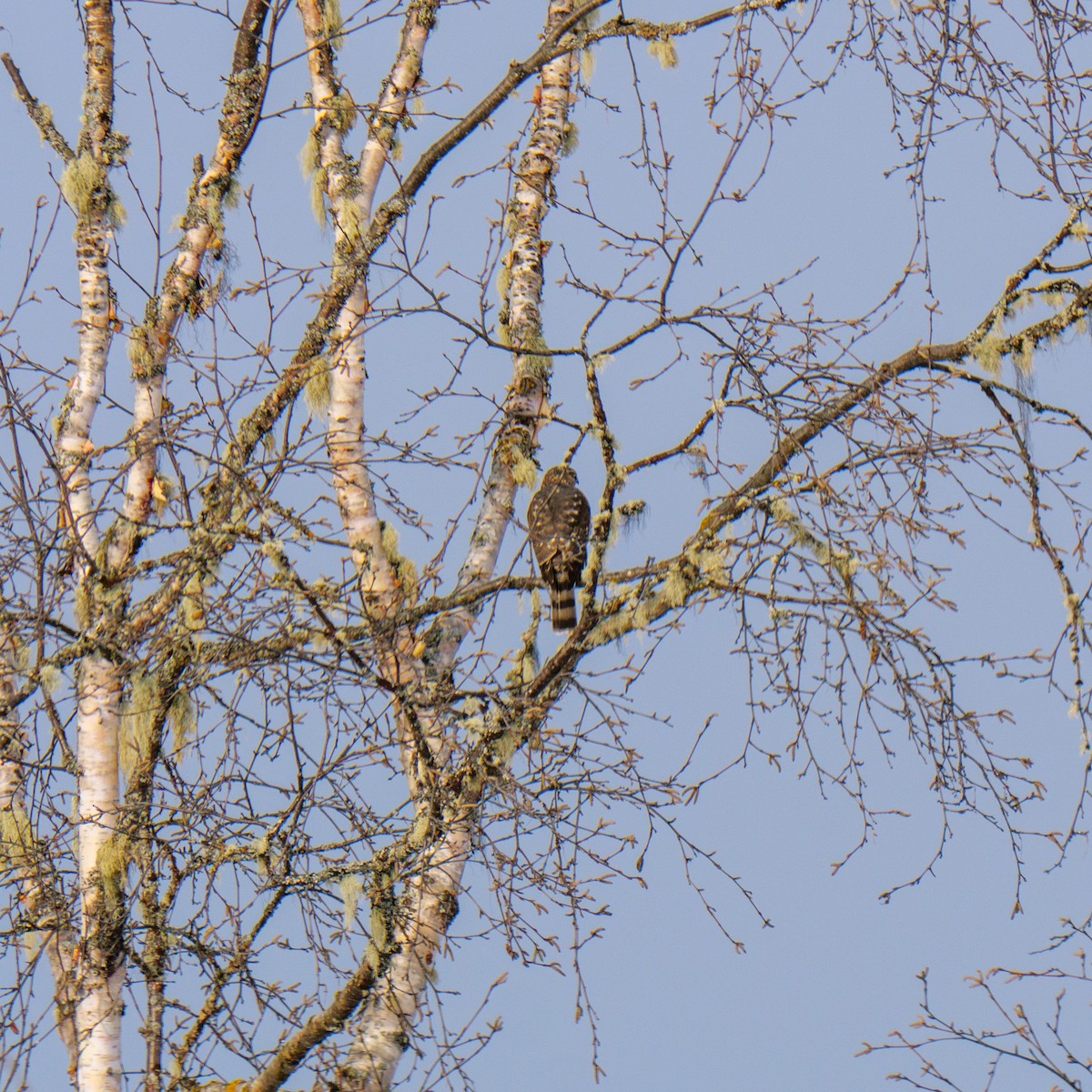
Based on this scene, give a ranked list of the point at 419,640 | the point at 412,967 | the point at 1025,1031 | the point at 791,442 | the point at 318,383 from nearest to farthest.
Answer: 1. the point at 791,442
2. the point at 1025,1031
3. the point at 412,967
4. the point at 419,640
5. the point at 318,383

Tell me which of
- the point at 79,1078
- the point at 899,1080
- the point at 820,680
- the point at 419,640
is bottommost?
the point at 899,1080

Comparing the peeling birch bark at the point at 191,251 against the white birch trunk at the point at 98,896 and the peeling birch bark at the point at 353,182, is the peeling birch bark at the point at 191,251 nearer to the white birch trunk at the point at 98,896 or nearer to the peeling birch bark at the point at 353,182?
the peeling birch bark at the point at 353,182

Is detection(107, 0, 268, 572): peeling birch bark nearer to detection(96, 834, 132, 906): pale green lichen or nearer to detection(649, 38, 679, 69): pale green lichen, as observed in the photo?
detection(96, 834, 132, 906): pale green lichen

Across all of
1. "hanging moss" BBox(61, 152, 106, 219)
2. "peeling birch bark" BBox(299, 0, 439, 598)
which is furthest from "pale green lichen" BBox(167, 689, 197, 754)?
"hanging moss" BBox(61, 152, 106, 219)

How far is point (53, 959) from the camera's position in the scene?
18.0ft

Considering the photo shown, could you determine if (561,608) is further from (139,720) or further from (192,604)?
(139,720)

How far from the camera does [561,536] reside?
5918 mm

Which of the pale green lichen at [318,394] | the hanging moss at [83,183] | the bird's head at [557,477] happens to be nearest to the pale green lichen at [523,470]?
the bird's head at [557,477]

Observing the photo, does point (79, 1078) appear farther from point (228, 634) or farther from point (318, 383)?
point (318, 383)

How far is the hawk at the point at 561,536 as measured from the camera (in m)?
5.82

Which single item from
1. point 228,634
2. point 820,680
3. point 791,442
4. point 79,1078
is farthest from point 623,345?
point 79,1078

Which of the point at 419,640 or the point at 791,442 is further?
the point at 419,640

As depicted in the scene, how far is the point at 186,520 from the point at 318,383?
50.0 inches

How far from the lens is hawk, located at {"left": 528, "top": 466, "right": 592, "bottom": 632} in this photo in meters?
5.82
